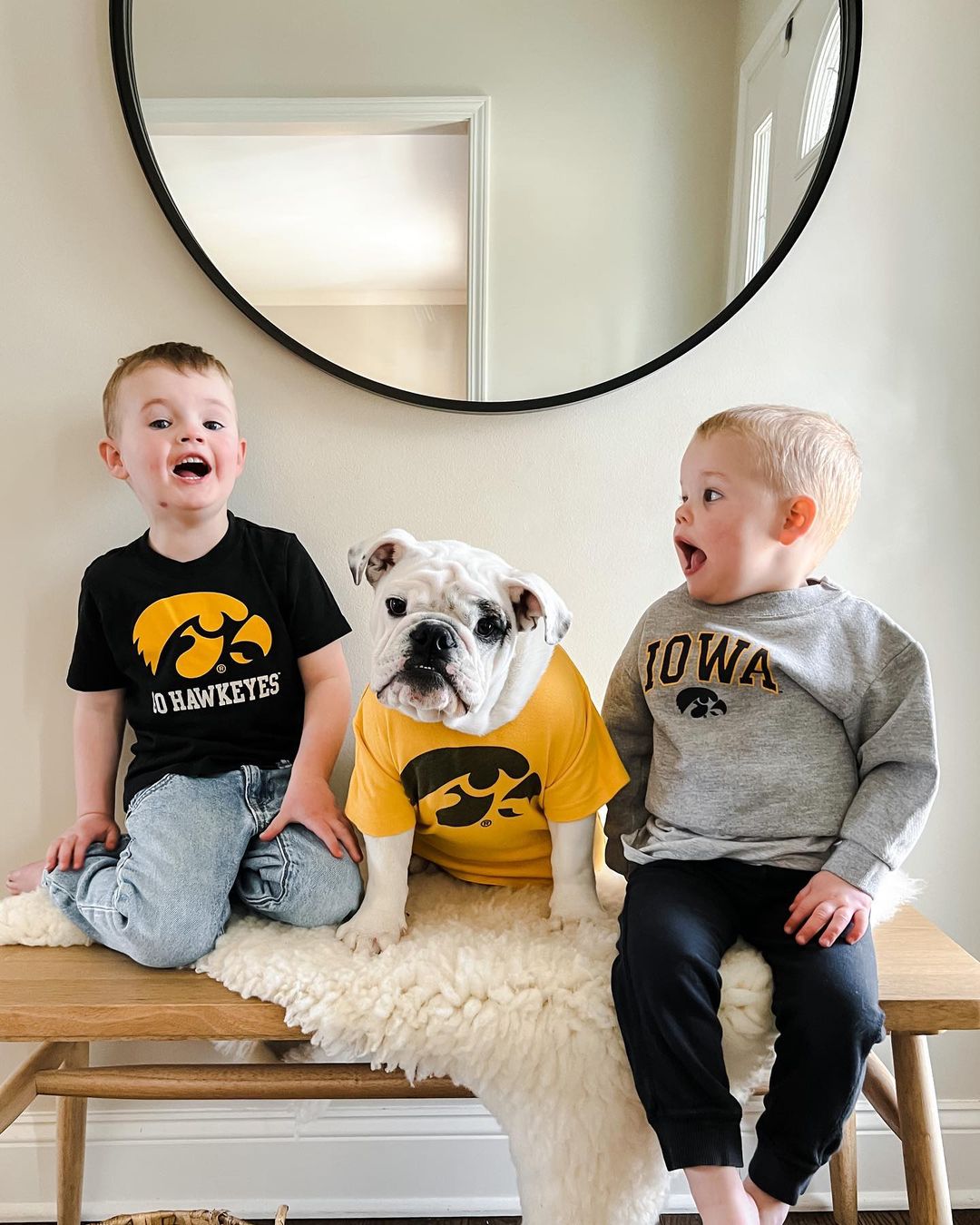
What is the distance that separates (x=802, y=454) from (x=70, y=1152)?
1287mm

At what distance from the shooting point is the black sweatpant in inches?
33.2

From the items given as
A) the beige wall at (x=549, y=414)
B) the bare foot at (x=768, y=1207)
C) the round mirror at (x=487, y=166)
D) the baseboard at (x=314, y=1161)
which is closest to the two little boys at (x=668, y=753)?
the bare foot at (x=768, y=1207)

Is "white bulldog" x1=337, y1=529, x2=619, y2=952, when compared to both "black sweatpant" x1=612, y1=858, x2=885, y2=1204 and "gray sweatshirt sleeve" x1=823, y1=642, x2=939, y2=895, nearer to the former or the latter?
"black sweatpant" x1=612, y1=858, x2=885, y2=1204

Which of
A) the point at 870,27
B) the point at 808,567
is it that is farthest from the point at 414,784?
the point at 870,27

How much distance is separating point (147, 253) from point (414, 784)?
2.60ft

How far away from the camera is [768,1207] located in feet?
2.84

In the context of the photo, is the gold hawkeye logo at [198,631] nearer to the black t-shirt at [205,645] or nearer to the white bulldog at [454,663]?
the black t-shirt at [205,645]

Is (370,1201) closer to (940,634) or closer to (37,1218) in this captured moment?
(37,1218)

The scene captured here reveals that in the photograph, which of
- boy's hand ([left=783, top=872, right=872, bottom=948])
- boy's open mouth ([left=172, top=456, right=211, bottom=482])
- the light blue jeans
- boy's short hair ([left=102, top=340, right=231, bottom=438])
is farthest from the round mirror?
boy's hand ([left=783, top=872, right=872, bottom=948])

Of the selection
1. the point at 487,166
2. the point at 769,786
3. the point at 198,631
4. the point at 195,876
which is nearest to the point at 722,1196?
the point at 769,786

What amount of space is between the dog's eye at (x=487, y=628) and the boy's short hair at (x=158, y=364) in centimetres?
50

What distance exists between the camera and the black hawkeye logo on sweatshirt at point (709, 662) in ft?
3.43

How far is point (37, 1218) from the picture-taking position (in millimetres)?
1386

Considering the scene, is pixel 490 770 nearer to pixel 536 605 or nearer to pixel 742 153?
pixel 536 605
